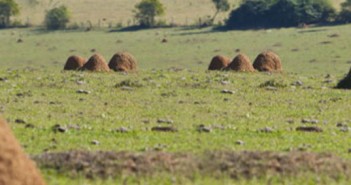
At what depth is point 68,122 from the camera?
20.7 metres

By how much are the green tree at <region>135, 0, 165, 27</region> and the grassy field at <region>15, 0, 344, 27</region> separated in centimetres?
133

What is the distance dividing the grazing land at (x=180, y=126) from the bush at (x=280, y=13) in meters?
49.8

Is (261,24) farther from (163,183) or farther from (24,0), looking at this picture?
(163,183)

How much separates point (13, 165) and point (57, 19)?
272ft

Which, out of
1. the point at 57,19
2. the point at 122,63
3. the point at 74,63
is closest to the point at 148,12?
the point at 57,19

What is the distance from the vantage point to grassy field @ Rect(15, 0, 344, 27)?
3927 inches

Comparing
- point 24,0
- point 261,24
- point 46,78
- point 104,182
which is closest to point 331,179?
point 104,182

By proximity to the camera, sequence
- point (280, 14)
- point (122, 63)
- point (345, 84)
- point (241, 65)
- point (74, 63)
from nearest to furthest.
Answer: point (345, 84), point (241, 65), point (122, 63), point (74, 63), point (280, 14)

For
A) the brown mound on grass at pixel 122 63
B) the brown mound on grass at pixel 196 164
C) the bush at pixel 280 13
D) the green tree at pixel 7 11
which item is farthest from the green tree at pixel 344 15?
the brown mound on grass at pixel 196 164

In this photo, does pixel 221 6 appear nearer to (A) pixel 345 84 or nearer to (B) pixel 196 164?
(A) pixel 345 84

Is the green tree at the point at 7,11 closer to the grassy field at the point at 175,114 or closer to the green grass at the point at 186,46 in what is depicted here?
the green grass at the point at 186,46

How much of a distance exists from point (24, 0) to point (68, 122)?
100.0 meters

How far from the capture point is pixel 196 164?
44.9 feet

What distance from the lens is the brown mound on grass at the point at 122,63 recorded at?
37.8m
